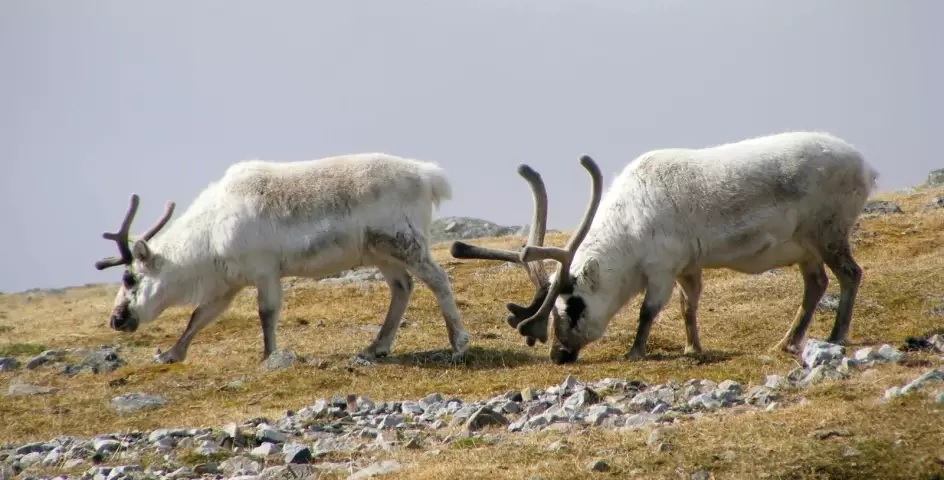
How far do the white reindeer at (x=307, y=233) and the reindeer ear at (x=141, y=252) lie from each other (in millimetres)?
17

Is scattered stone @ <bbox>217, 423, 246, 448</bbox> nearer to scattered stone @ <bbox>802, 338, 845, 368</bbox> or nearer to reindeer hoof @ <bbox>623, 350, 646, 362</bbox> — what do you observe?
scattered stone @ <bbox>802, 338, 845, 368</bbox>

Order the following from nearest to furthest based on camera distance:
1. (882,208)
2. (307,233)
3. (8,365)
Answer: (307,233) → (8,365) → (882,208)

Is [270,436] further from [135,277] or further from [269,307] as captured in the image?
[135,277]

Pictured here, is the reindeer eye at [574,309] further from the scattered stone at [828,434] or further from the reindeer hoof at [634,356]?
the scattered stone at [828,434]

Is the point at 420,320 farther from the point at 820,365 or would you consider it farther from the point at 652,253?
the point at 820,365

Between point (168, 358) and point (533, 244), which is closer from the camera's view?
point (533, 244)

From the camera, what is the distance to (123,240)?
736 inches

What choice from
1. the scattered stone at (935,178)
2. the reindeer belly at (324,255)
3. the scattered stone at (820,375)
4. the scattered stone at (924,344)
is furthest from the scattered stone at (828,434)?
the scattered stone at (935,178)

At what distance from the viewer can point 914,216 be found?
30.8 metres

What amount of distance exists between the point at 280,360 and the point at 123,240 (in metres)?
4.03

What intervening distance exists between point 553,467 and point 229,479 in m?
2.76

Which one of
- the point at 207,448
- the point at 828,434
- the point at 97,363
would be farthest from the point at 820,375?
the point at 97,363

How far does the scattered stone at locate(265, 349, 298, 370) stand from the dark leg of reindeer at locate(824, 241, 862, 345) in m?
7.83

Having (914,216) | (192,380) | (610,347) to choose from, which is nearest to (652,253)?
(610,347)
